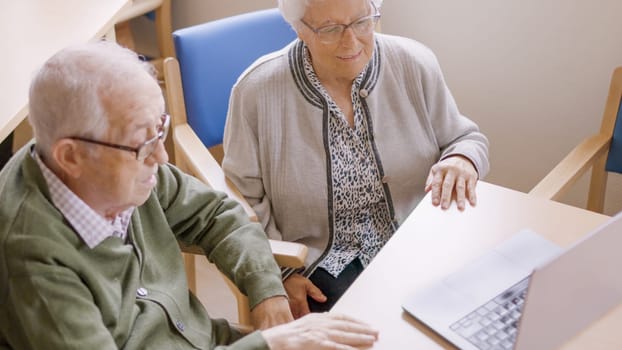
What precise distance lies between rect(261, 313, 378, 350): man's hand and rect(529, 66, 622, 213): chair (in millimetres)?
749

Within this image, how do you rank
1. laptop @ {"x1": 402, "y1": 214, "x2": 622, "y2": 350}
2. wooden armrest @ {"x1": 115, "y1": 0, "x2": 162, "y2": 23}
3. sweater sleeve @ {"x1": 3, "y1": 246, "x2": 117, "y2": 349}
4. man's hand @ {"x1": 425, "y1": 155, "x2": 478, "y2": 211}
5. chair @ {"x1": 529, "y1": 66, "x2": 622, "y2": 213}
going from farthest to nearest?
wooden armrest @ {"x1": 115, "y1": 0, "x2": 162, "y2": 23}
chair @ {"x1": 529, "y1": 66, "x2": 622, "y2": 213}
man's hand @ {"x1": 425, "y1": 155, "x2": 478, "y2": 211}
sweater sleeve @ {"x1": 3, "y1": 246, "x2": 117, "y2": 349}
laptop @ {"x1": 402, "y1": 214, "x2": 622, "y2": 350}

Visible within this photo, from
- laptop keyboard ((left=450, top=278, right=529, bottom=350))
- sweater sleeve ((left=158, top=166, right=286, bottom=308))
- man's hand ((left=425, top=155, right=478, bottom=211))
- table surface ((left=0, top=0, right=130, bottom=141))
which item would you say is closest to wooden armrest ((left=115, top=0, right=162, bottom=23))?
table surface ((left=0, top=0, right=130, bottom=141))

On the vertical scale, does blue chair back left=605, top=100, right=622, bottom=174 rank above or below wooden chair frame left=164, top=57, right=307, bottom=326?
below

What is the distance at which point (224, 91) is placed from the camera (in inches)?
76.3

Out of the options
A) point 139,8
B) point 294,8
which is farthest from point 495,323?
point 139,8

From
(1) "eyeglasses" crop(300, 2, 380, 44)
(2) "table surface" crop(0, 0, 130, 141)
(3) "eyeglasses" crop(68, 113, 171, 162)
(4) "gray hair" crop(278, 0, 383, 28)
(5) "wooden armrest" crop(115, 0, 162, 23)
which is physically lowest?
(5) "wooden armrest" crop(115, 0, 162, 23)

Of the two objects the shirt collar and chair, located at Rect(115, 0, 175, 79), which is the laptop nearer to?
the shirt collar

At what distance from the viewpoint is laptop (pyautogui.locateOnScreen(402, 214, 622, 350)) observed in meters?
0.91

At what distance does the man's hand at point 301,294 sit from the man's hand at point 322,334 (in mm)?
412

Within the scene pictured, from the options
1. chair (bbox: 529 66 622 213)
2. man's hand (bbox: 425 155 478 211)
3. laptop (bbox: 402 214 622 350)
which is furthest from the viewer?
chair (bbox: 529 66 622 213)

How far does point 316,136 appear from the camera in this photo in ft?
5.32

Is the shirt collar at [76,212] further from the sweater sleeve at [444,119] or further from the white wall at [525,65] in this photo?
the white wall at [525,65]

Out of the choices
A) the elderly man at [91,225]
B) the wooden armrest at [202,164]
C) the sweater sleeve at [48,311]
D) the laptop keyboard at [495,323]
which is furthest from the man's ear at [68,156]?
the laptop keyboard at [495,323]

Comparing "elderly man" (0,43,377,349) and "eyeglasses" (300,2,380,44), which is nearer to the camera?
"elderly man" (0,43,377,349)
